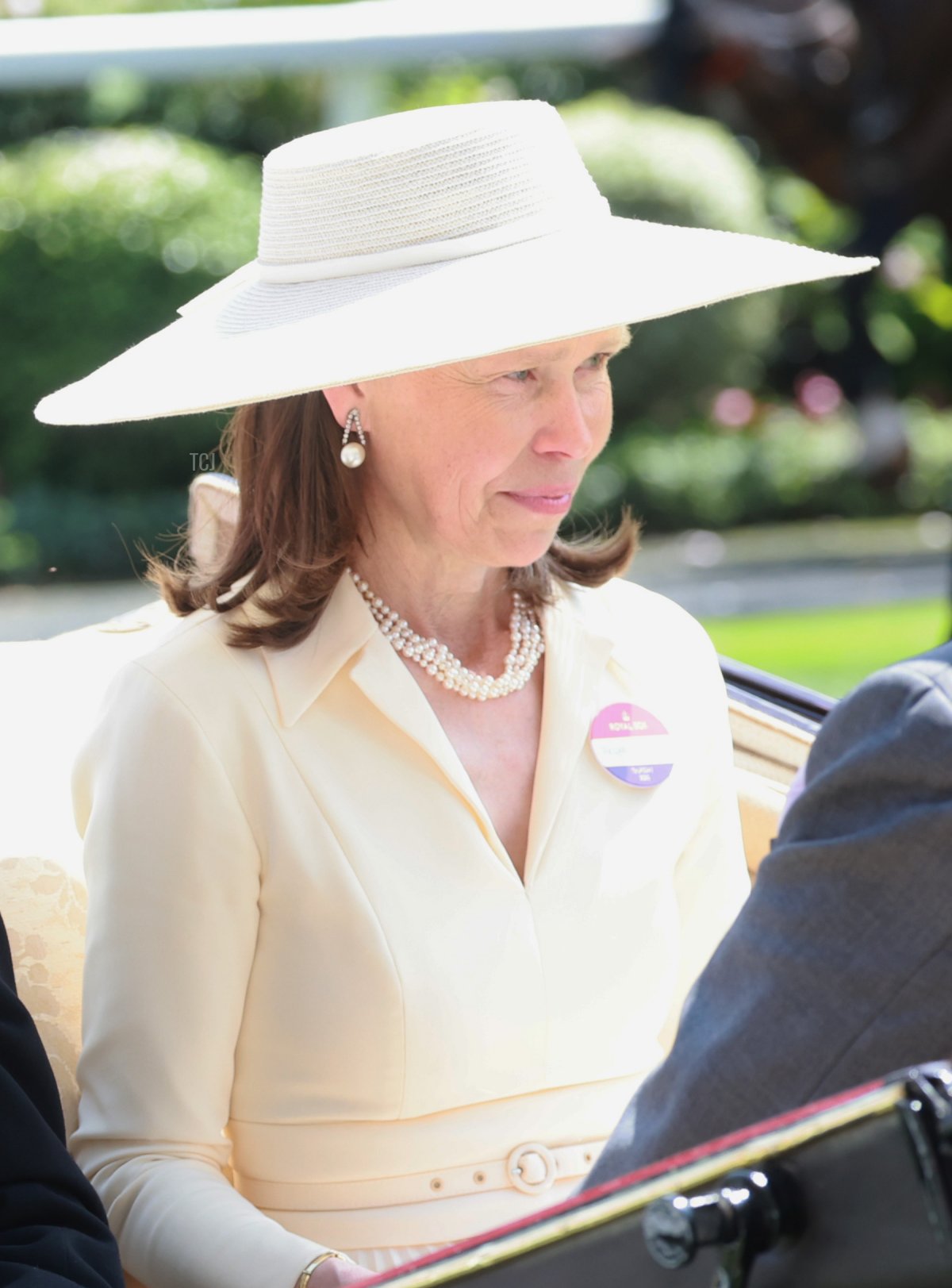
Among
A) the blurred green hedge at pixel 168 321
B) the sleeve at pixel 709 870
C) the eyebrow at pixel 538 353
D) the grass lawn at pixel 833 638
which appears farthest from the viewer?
the blurred green hedge at pixel 168 321

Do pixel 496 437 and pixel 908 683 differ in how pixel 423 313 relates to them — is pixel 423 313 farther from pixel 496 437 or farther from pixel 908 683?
pixel 908 683

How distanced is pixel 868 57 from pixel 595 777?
11.8 meters

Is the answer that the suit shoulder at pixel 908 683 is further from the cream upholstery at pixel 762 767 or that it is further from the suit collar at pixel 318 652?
the cream upholstery at pixel 762 767

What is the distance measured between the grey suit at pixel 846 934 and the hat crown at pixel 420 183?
3.46 feet

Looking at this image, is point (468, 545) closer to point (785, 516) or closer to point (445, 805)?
point (445, 805)

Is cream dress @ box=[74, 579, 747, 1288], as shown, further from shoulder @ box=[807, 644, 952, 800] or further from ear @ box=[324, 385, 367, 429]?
shoulder @ box=[807, 644, 952, 800]

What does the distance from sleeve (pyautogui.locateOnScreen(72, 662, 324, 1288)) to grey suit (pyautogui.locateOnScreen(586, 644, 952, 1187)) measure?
840 mm

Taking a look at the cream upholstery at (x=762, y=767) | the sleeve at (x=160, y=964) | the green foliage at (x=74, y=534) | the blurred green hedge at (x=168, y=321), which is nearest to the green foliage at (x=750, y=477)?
the blurred green hedge at (x=168, y=321)

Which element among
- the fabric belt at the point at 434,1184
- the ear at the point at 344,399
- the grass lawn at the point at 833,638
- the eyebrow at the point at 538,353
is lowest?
the grass lawn at the point at 833,638

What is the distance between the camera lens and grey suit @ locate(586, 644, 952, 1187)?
1096 mm

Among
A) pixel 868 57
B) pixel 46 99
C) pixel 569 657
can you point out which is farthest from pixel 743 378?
pixel 569 657

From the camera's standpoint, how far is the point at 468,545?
2084 millimetres

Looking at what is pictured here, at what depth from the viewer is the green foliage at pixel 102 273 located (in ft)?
39.8

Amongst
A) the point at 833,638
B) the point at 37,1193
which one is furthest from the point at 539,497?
the point at 833,638
